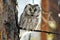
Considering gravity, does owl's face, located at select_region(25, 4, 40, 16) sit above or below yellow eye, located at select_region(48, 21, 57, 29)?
above

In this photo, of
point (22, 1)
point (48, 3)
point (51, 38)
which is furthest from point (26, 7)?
point (51, 38)

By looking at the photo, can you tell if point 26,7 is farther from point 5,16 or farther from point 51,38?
point 51,38

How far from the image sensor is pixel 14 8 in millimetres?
1652

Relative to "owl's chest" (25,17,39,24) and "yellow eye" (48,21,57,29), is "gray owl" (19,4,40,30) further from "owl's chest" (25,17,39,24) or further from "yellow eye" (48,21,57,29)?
"yellow eye" (48,21,57,29)

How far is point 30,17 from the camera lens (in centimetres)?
159

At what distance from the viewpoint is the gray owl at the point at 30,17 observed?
1.56 m

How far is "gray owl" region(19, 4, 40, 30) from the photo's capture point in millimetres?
1560

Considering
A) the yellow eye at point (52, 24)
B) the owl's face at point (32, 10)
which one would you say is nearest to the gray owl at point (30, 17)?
the owl's face at point (32, 10)

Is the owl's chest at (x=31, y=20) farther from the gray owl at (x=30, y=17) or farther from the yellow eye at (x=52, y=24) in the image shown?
the yellow eye at (x=52, y=24)

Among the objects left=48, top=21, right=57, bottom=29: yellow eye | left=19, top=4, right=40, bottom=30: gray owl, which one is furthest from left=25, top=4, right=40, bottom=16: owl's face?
left=48, top=21, right=57, bottom=29: yellow eye

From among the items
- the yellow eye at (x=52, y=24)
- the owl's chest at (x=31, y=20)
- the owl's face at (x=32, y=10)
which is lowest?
the yellow eye at (x=52, y=24)

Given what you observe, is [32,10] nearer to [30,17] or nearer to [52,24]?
[30,17]

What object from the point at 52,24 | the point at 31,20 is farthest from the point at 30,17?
the point at 52,24

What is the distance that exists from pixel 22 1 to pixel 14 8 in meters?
0.11
